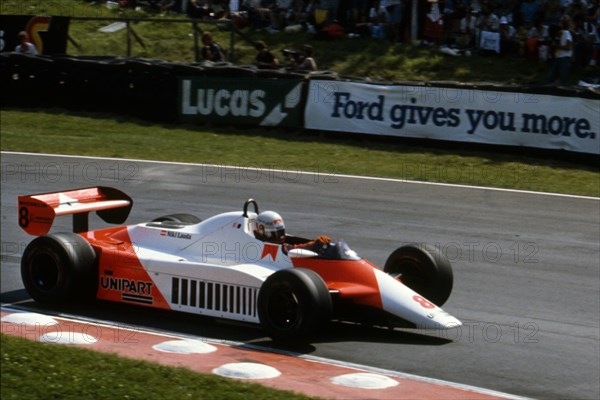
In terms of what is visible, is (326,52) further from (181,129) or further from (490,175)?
(490,175)

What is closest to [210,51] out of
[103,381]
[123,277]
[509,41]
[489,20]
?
[489,20]

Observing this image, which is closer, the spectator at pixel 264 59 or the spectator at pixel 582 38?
the spectator at pixel 264 59

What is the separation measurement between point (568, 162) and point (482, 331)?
353 inches

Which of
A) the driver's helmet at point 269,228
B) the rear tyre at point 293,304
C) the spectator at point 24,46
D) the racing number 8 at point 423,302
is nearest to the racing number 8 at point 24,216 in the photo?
the driver's helmet at point 269,228

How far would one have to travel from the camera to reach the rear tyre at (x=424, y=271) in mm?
9961

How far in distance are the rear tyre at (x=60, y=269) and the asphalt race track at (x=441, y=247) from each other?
296 millimetres

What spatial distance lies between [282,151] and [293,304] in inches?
411

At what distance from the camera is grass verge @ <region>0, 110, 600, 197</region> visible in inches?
693

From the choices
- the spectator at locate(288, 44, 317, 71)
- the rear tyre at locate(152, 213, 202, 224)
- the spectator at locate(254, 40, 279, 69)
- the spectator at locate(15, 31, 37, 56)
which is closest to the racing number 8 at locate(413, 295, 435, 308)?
the rear tyre at locate(152, 213, 202, 224)

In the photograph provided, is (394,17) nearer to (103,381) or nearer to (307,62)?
(307,62)

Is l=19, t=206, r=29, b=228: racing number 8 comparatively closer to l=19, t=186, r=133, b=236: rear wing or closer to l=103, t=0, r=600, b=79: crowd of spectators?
l=19, t=186, r=133, b=236: rear wing

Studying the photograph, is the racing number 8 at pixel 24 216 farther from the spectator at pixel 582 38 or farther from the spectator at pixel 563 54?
the spectator at pixel 582 38

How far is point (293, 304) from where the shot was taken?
29.8 feet

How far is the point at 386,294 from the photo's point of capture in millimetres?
9289
